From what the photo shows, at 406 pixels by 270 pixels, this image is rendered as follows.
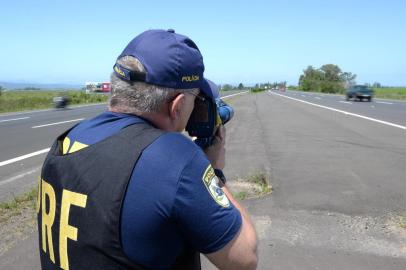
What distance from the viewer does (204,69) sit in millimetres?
1760

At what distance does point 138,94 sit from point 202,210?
0.50m

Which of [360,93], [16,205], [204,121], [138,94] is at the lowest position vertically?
[16,205]

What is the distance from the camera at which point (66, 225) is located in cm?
158

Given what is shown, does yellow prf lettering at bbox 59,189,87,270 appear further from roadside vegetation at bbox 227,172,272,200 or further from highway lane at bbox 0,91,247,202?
highway lane at bbox 0,91,247,202

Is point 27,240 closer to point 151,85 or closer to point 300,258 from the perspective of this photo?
point 300,258

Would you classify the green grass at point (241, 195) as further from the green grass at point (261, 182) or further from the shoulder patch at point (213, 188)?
the shoulder patch at point (213, 188)

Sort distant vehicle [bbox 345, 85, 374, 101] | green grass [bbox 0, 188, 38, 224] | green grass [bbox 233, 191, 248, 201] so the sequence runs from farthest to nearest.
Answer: distant vehicle [bbox 345, 85, 374, 101] < green grass [bbox 233, 191, 248, 201] < green grass [bbox 0, 188, 38, 224]

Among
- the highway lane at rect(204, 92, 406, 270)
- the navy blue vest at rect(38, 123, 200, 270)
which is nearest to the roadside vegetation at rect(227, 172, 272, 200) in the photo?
the highway lane at rect(204, 92, 406, 270)

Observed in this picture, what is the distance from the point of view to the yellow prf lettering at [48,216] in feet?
5.47

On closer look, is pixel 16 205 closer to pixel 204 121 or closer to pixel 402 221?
pixel 402 221

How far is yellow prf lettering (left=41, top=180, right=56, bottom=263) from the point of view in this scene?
1.67 m

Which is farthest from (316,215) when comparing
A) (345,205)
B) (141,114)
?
(141,114)

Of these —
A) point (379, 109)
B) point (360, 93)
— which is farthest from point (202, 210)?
point (360, 93)

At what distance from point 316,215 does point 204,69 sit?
3.91m
